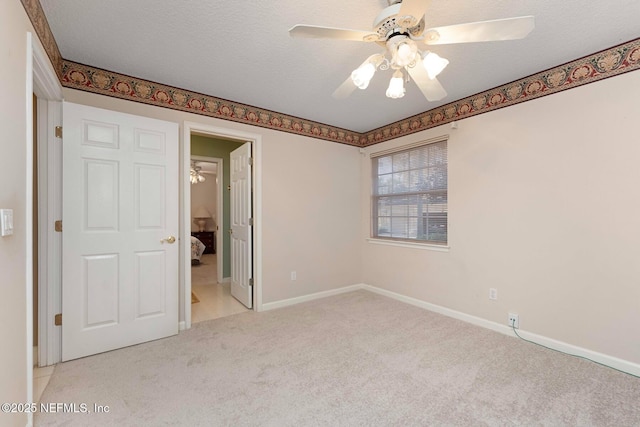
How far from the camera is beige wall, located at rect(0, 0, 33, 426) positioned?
1153 mm

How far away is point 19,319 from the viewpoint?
1.33m

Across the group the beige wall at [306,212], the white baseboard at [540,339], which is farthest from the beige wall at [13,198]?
the white baseboard at [540,339]

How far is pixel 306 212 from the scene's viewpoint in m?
3.67

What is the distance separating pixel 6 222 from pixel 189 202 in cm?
164

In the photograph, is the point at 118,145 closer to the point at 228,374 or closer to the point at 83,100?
the point at 83,100

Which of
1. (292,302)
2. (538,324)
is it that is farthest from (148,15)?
(538,324)

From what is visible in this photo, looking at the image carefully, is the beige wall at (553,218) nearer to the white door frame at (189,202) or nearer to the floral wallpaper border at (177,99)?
the floral wallpaper border at (177,99)

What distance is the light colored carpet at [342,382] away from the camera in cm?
156

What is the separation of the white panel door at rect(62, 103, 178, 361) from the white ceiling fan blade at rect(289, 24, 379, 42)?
1.84 meters

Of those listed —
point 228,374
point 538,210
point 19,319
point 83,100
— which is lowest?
point 228,374

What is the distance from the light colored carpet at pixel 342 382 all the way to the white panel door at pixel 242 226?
0.78m

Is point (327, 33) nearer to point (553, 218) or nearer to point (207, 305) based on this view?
point (553, 218)

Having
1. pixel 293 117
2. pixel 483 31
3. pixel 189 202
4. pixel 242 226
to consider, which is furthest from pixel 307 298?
pixel 483 31

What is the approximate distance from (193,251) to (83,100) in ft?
12.9
